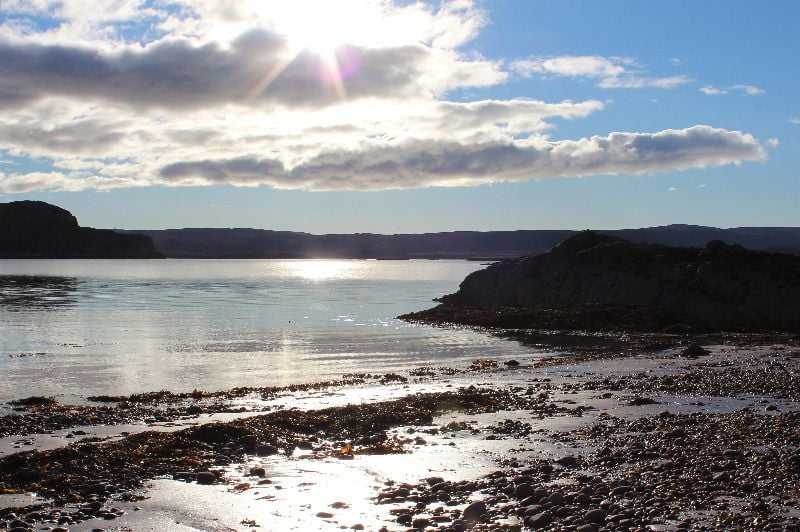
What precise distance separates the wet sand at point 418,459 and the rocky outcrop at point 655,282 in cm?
2881

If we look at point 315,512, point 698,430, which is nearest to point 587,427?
point 698,430

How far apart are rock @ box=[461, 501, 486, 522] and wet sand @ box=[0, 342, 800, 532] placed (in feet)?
0.10

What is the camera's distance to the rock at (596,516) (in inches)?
380

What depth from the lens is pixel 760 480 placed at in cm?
1101

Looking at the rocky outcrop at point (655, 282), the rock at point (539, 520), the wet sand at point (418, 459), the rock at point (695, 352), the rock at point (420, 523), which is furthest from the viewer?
the rocky outcrop at point (655, 282)

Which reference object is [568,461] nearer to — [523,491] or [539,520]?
[523,491]

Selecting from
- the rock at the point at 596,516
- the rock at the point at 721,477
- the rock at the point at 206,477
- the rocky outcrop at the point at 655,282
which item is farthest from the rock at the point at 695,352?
the rock at the point at 206,477

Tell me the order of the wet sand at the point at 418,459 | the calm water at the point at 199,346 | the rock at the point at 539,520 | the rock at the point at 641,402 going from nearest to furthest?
the rock at the point at 539,520 → the wet sand at the point at 418,459 → the rock at the point at 641,402 → the calm water at the point at 199,346

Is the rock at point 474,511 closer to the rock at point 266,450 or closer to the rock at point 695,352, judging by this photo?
the rock at point 266,450

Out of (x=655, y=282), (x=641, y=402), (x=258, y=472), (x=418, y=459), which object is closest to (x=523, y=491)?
(x=418, y=459)

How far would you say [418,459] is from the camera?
1432 cm

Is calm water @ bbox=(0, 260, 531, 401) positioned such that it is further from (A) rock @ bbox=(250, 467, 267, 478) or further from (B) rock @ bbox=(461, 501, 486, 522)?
(B) rock @ bbox=(461, 501, 486, 522)

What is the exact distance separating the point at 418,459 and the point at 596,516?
16.9 ft

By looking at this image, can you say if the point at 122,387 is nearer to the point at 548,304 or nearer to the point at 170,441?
the point at 170,441
